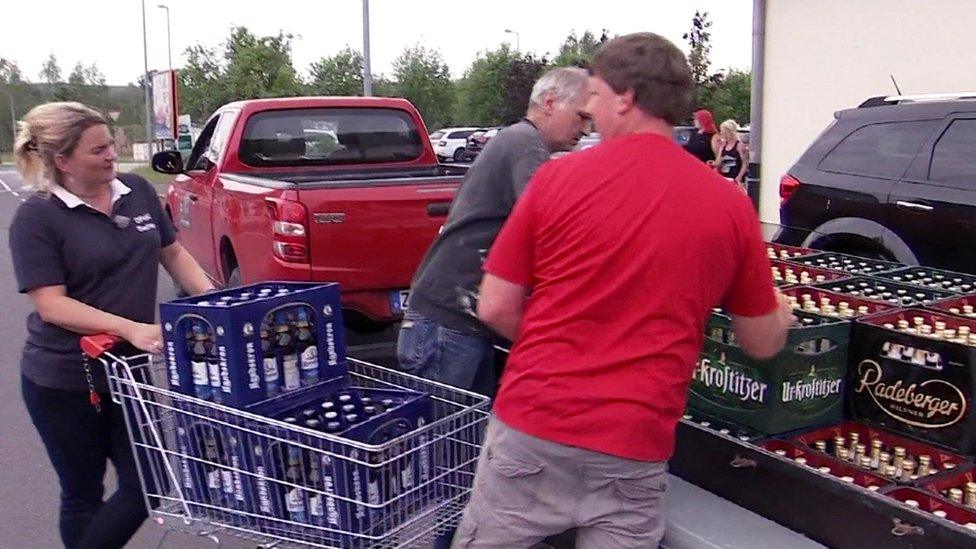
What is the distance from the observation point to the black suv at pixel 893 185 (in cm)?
582

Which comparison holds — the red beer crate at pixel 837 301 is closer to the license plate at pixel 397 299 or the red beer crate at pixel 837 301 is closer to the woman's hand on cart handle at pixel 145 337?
the woman's hand on cart handle at pixel 145 337

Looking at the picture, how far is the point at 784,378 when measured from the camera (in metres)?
3.06

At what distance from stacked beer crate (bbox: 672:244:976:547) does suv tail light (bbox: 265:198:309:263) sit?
3.18m

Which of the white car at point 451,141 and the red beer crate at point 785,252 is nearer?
the red beer crate at point 785,252

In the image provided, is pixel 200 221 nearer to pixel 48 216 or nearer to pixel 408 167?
pixel 408 167

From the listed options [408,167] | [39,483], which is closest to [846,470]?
[39,483]

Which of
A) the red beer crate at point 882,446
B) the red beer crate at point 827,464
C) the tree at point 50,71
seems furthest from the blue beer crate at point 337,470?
the tree at point 50,71

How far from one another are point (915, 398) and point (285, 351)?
6.47 feet

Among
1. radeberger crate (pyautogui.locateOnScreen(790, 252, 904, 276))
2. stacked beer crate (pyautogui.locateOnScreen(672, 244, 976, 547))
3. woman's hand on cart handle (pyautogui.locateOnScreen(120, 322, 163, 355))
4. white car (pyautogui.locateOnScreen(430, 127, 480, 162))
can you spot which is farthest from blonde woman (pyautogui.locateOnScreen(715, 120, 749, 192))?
white car (pyautogui.locateOnScreen(430, 127, 480, 162))

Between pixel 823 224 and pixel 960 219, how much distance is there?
914 mm

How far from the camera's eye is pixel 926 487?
281 cm

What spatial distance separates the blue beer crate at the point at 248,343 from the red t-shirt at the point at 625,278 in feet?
3.39

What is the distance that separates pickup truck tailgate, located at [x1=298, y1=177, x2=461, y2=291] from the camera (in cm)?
594

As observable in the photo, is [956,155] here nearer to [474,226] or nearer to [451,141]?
[474,226]
